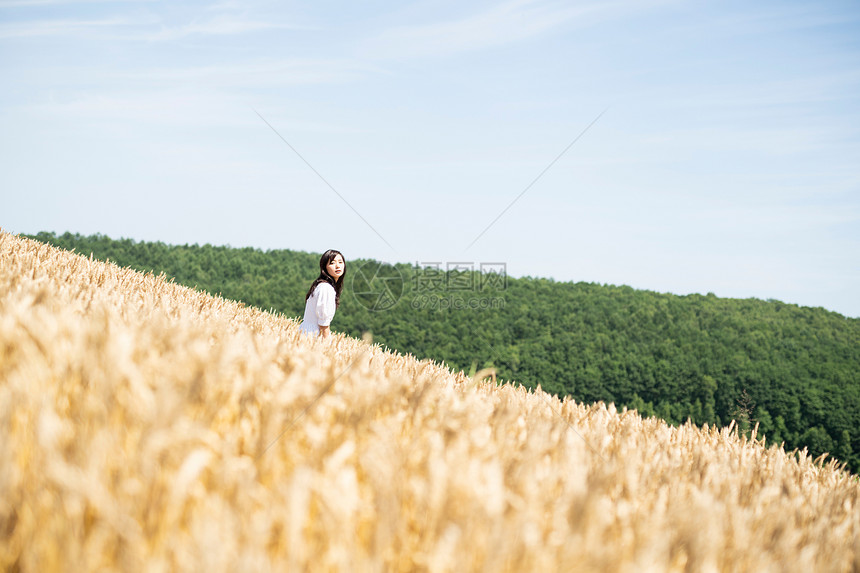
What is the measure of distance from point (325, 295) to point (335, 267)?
0.67m

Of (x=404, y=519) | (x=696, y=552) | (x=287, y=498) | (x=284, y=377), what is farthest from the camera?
(x=284, y=377)

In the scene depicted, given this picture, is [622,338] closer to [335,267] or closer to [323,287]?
[335,267]

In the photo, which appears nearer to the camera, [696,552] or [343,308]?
[696,552]

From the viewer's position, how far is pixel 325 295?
7.36 metres

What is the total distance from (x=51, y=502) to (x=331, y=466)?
67 cm

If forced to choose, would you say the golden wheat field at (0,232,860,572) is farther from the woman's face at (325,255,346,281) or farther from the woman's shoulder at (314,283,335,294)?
the woman's face at (325,255,346,281)

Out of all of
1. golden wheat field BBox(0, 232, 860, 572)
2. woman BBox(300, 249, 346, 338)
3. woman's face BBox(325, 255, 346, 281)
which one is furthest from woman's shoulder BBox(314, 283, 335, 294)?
golden wheat field BBox(0, 232, 860, 572)

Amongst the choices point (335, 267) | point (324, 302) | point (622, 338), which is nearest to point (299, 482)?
point (324, 302)

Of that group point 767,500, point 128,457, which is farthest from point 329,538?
point 767,500

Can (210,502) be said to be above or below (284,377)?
below

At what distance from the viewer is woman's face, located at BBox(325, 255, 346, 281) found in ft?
25.8

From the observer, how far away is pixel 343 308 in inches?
878

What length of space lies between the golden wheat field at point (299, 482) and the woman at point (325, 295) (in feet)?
15.4

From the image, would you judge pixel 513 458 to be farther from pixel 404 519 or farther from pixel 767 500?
pixel 767 500
